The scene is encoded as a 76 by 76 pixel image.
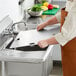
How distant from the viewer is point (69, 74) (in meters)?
1.81

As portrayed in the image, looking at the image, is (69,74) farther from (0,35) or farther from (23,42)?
(0,35)

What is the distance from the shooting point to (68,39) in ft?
5.22

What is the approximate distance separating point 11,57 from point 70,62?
49 cm

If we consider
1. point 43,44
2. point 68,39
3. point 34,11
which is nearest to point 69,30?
point 68,39

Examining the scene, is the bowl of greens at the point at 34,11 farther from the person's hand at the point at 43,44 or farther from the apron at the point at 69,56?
the person's hand at the point at 43,44

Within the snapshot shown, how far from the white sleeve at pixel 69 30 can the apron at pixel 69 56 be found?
4.0 inches

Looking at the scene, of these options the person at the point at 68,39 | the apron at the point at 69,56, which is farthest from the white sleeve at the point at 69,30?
the apron at the point at 69,56

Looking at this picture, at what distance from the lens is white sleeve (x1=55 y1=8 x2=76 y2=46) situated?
1.57m

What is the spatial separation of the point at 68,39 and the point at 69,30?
64 mm

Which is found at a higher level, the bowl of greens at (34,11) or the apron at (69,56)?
the bowl of greens at (34,11)

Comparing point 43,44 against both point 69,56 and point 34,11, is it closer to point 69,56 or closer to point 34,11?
point 69,56

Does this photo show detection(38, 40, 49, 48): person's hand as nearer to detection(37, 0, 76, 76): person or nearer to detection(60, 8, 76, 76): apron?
detection(37, 0, 76, 76): person

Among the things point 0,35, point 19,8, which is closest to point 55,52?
point 19,8

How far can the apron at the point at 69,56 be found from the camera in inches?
66.8
